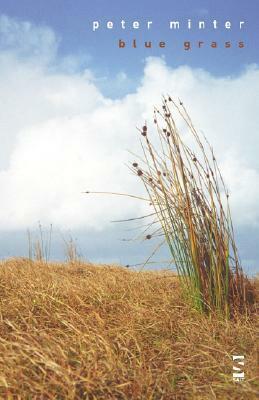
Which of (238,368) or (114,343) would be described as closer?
(238,368)

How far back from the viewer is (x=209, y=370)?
96.2 inches

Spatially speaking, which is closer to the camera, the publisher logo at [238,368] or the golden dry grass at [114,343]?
the golden dry grass at [114,343]

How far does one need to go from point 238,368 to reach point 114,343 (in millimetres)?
766

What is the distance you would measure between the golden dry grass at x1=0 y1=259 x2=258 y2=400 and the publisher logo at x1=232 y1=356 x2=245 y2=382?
0.09 ft

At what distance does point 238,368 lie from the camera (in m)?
2.40

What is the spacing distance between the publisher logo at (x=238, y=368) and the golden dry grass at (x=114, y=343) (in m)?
0.03

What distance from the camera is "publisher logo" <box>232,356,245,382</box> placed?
2.32m

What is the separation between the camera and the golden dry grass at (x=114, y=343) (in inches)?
82.6

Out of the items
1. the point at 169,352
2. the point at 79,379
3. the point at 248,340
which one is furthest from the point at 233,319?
the point at 79,379

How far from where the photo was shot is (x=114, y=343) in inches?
114

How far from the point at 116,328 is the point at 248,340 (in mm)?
743

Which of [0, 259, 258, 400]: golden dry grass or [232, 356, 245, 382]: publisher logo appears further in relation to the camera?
[232, 356, 245, 382]: publisher logo

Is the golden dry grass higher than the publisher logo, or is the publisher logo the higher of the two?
the golden dry grass

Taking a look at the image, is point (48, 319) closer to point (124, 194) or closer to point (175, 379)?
point (124, 194)
